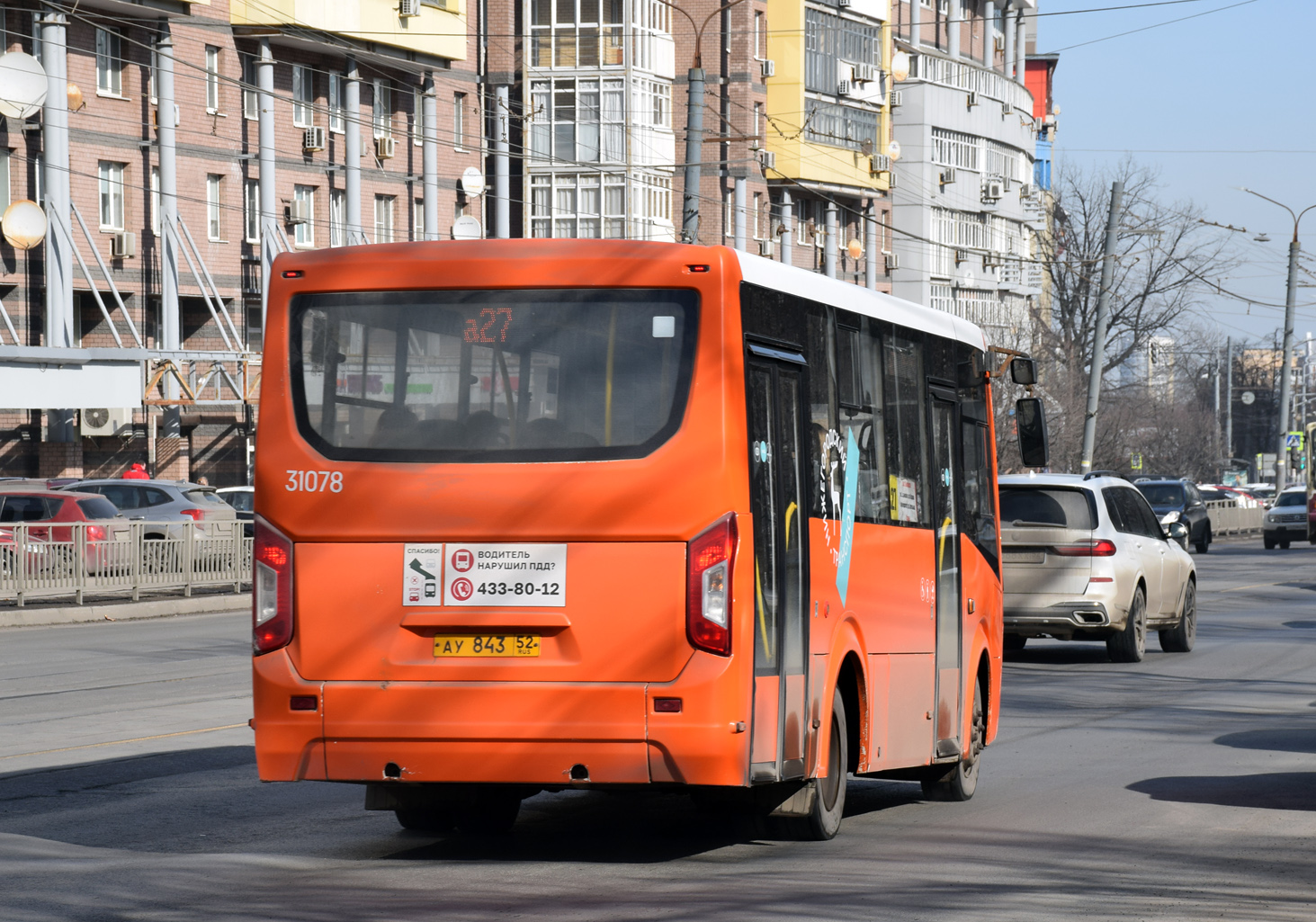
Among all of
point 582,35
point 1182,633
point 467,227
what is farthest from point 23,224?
point 1182,633

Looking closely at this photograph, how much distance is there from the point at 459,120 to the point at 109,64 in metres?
14.0

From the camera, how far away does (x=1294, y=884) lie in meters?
8.33

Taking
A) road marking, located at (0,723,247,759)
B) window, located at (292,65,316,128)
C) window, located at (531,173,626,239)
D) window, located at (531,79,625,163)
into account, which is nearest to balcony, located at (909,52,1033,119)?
window, located at (531,79,625,163)

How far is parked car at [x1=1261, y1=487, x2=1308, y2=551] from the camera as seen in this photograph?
54.1 m

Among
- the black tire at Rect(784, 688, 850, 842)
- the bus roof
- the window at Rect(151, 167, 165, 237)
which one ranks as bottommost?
the black tire at Rect(784, 688, 850, 842)

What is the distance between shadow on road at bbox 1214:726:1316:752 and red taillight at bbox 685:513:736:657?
261 inches

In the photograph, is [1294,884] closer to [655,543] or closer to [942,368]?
[655,543]

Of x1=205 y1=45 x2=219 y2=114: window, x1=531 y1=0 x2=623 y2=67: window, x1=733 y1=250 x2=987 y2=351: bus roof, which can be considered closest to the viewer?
x1=733 y1=250 x2=987 y2=351: bus roof

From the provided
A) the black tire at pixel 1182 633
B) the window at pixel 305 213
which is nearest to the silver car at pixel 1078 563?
the black tire at pixel 1182 633

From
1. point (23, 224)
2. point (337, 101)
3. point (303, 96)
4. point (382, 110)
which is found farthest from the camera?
point (382, 110)

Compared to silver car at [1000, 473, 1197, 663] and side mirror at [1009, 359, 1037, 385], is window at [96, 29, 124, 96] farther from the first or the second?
side mirror at [1009, 359, 1037, 385]

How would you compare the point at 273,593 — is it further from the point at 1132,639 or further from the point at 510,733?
the point at 1132,639

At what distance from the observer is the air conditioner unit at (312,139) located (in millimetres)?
53531

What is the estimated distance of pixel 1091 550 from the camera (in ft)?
67.5
